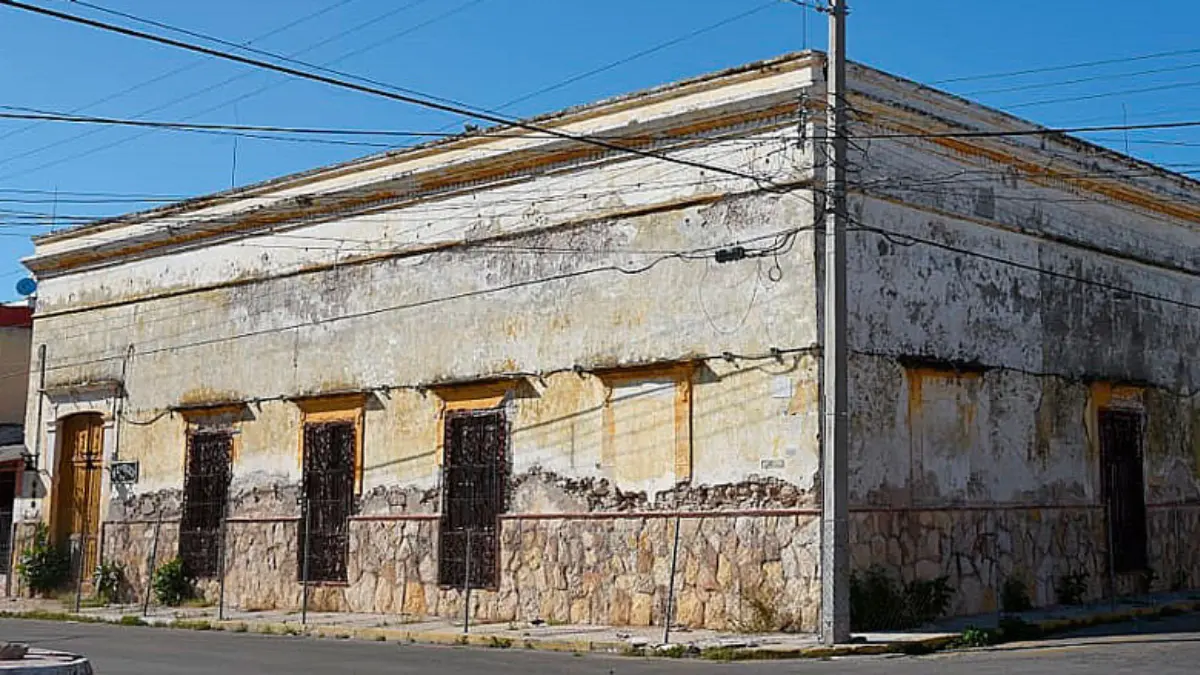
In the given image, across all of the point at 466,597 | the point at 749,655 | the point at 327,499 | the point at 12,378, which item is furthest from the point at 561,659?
the point at 12,378

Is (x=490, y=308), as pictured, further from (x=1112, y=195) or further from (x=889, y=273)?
(x=1112, y=195)

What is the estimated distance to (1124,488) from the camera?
23.2m

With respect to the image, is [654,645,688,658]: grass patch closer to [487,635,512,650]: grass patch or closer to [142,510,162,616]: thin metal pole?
[487,635,512,650]: grass patch

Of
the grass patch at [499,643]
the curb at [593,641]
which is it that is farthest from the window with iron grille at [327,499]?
the grass patch at [499,643]

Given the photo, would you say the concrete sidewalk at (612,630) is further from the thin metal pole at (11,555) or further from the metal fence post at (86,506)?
the thin metal pole at (11,555)

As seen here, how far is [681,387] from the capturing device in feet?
65.4

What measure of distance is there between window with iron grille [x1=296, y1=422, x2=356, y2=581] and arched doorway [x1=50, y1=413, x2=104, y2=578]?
20.7 ft

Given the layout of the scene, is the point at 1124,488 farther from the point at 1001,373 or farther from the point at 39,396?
the point at 39,396

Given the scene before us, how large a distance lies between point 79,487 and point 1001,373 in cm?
1810

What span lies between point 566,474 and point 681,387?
7.80ft

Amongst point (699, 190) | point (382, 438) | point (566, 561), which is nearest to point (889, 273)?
point (699, 190)

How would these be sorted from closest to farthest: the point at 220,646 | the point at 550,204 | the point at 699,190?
the point at 220,646
the point at 699,190
the point at 550,204

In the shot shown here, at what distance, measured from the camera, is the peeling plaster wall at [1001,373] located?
19.4 m

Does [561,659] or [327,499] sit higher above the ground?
[327,499]
